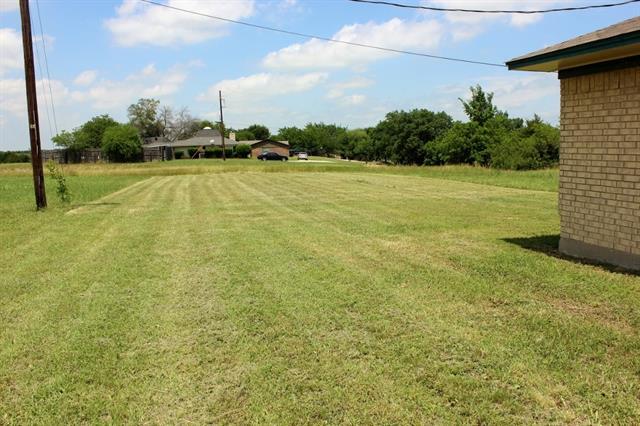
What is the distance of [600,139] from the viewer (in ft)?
24.8

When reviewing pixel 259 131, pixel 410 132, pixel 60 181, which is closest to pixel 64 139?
pixel 259 131

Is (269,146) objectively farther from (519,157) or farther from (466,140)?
(519,157)

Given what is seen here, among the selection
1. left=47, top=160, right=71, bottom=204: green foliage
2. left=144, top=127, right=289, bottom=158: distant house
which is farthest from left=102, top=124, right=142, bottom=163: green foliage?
left=47, top=160, right=71, bottom=204: green foliage

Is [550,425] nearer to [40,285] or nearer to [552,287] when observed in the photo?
[552,287]

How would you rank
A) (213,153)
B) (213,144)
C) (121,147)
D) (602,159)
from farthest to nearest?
(213,144) → (213,153) → (121,147) → (602,159)

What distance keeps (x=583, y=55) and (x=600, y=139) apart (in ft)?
4.04

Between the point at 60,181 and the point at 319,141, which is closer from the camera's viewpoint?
the point at 60,181

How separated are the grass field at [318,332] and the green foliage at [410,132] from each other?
83.2 m

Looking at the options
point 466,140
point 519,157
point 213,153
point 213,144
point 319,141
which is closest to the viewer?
point 519,157

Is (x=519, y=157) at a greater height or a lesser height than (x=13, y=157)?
lesser

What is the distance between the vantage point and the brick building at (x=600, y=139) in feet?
22.8

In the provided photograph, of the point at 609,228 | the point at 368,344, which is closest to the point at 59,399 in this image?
the point at 368,344

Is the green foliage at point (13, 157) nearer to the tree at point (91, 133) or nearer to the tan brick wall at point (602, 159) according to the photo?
the tree at point (91, 133)

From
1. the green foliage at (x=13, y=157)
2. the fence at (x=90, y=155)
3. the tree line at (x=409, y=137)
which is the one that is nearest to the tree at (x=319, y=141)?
the tree line at (x=409, y=137)
